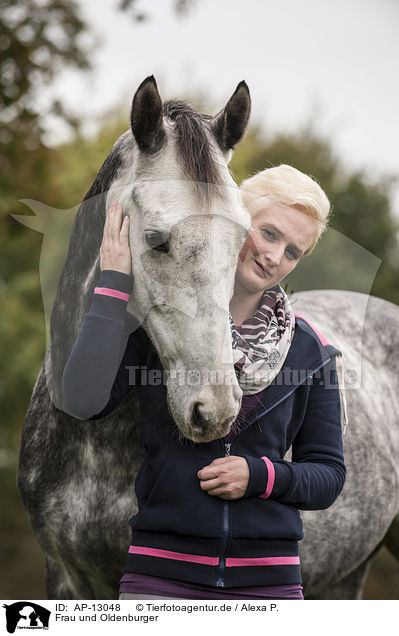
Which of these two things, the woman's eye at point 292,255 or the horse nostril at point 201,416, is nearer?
the horse nostril at point 201,416

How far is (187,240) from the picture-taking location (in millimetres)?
1442

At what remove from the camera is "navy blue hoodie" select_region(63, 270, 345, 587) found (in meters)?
1.44

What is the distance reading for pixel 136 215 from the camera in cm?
157

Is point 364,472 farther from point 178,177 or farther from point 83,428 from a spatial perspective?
point 178,177

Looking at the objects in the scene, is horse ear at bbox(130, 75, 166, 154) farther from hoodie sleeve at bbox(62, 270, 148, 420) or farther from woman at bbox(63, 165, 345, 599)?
hoodie sleeve at bbox(62, 270, 148, 420)

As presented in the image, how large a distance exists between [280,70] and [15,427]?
3.30m

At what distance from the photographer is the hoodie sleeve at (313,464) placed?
146 cm

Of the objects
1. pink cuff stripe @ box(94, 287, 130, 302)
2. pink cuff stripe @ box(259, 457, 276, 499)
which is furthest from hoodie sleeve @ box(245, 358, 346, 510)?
pink cuff stripe @ box(94, 287, 130, 302)

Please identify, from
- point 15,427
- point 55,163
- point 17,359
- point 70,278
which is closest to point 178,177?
point 70,278

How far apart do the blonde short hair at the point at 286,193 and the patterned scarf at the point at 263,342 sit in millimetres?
250
